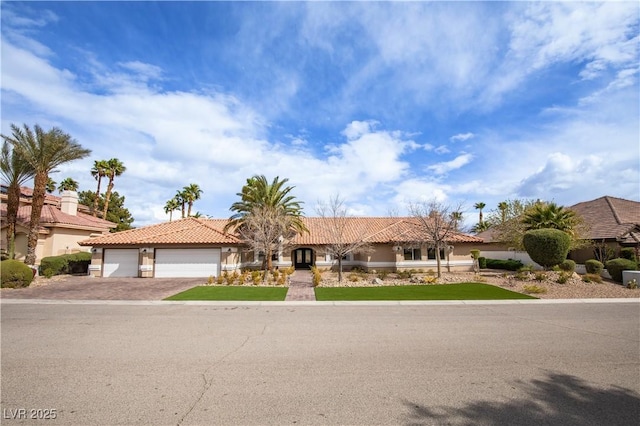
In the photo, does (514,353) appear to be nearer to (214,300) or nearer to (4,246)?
(214,300)

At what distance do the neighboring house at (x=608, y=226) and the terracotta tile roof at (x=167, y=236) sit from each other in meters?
28.1

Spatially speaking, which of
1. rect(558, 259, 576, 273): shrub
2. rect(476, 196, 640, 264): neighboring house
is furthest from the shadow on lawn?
rect(476, 196, 640, 264): neighboring house

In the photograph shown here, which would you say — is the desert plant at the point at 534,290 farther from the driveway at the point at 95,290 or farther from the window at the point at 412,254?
the driveway at the point at 95,290

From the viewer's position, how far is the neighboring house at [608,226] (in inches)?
984

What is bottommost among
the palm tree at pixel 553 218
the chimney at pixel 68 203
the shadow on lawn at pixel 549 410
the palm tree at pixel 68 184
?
the shadow on lawn at pixel 549 410

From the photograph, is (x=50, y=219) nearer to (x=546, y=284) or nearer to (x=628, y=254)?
(x=546, y=284)

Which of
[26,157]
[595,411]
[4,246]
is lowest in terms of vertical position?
[595,411]

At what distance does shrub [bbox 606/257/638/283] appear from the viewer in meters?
21.2

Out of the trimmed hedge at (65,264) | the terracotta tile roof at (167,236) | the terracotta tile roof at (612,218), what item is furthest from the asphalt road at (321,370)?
the terracotta tile roof at (612,218)

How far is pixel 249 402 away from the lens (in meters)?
5.34

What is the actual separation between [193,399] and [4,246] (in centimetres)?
3323

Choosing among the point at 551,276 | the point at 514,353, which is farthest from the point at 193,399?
the point at 551,276

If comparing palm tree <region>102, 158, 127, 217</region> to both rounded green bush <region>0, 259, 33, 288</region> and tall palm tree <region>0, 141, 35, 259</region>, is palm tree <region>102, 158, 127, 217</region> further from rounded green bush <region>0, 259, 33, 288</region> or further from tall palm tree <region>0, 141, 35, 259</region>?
rounded green bush <region>0, 259, 33, 288</region>

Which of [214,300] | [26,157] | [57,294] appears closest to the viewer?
[214,300]
